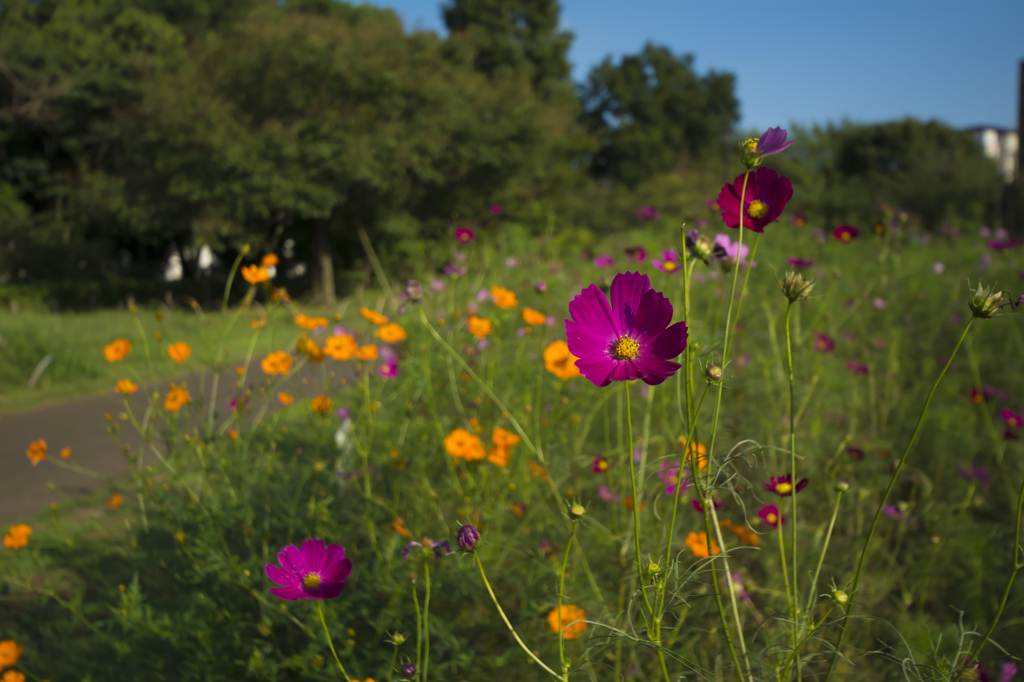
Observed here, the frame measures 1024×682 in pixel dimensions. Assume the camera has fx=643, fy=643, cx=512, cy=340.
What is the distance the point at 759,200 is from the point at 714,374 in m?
0.26

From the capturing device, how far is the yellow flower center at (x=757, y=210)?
0.83 meters

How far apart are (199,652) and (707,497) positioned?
3.97 ft

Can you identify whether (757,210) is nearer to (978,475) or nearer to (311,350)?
(311,350)

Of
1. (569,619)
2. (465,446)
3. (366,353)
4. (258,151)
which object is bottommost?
(569,619)

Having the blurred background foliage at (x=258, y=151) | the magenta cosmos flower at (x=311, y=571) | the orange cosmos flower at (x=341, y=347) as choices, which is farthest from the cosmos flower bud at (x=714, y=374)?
the blurred background foliage at (x=258, y=151)

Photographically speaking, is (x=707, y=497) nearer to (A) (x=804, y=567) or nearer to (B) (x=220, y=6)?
(A) (x=804, y=567)

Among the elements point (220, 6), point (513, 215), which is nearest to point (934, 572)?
point (513, 215)

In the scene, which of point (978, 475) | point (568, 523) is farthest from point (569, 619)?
point (978, 475)

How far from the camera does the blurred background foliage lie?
429 inches

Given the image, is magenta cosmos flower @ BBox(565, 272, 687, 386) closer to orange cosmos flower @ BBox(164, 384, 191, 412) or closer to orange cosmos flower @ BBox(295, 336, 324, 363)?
orange cosmos flower @ BBox(295, 336, 324, 363)

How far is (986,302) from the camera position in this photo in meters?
0.70

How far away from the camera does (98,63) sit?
47.2ft

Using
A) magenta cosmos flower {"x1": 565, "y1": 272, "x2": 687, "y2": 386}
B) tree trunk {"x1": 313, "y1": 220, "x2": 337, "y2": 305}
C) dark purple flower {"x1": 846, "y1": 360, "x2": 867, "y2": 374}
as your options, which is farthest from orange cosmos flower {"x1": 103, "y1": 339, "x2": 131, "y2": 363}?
tree trunk {"x1": 313, "y1": 220, "x2": 337, "y2": 305}

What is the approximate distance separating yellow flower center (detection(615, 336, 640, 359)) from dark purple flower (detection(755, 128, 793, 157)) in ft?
0.84
